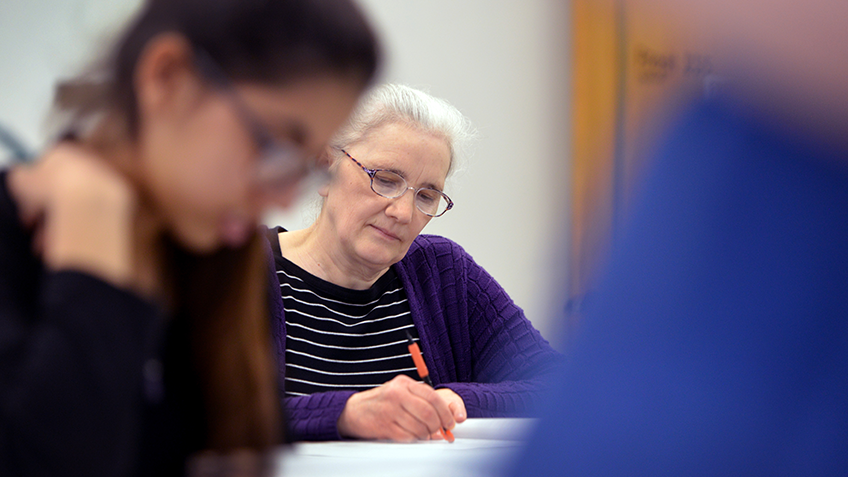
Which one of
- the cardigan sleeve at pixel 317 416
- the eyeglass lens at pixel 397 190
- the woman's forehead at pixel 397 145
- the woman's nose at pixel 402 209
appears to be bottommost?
the cardigan sleeve at pixel 317 416

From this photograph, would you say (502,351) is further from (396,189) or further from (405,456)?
(405,456)

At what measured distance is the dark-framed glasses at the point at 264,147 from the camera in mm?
499

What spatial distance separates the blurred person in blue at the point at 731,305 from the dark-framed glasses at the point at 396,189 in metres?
1.17

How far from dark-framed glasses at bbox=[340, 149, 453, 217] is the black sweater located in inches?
39.6

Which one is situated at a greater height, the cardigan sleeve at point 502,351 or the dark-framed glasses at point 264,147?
the dark-framed glasses at point 264,147

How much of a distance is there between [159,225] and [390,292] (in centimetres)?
102

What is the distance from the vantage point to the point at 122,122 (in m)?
0.51

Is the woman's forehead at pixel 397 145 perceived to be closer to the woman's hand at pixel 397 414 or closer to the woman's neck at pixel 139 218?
the woman's hand at pixel 397 414

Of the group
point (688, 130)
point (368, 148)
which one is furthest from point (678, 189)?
point (368, 148)

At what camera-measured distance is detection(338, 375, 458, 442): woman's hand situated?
97 centimetres

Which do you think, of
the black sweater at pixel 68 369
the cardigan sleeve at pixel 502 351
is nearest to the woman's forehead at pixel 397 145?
the cardigan sleeve at pixel 502 351

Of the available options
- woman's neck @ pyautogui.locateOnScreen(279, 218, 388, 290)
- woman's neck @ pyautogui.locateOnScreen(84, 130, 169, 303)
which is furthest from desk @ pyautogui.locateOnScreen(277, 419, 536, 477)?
woman's neck @ pyautogui.locateOnScreen(279, 218, 388, 290)

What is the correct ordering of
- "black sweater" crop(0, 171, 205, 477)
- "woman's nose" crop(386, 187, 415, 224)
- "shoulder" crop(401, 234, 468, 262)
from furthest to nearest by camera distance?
"shoulder" crop(401, 234, 468, 262) < "woman's nose" crop(386, 187, 415, 224) < "black sweater" crop(0, 171, 205, 477)

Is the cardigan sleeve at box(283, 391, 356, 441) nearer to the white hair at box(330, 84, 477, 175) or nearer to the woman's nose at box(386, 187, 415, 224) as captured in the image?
the woman's nose at box(386, 187, 415, 224)
